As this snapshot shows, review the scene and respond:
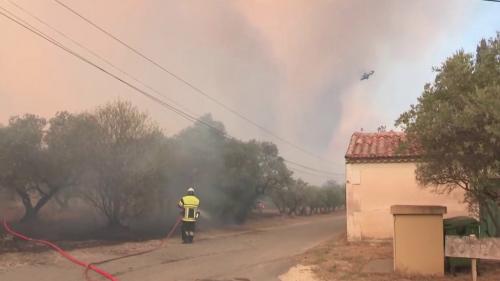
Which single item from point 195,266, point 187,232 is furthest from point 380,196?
point 195,266

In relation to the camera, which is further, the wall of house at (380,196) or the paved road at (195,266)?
the wall of house at (380,196)

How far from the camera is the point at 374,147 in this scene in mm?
17938

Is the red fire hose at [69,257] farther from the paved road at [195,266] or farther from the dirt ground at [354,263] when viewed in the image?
the dirt ground at [354,263]

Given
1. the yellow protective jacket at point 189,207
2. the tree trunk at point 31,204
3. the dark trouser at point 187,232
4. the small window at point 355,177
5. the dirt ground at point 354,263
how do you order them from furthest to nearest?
the tree trunk at point 31,204 → the small window at point 355,177 → the dark trouser at point 187,232 → the yellow protective jacket at point 189,207 → the dirt ground at point 354,263

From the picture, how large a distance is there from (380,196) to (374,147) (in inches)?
74.5

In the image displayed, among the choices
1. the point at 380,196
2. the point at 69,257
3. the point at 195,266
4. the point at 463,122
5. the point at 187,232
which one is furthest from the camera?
the point at 380,196

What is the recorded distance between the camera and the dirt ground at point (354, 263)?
31.3 ft

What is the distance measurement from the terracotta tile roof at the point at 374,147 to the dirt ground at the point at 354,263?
2917 mm

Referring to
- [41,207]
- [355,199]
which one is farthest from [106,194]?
[355,199]

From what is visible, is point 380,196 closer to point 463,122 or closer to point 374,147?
point 374,147

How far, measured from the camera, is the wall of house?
55.2ft

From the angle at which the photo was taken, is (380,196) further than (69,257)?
Yes

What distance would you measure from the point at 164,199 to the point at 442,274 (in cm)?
1313

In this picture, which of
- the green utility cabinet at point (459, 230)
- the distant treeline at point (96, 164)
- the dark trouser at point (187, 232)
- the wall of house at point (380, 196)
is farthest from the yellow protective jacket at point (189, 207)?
the green utility cabinet at point (459, 230)
